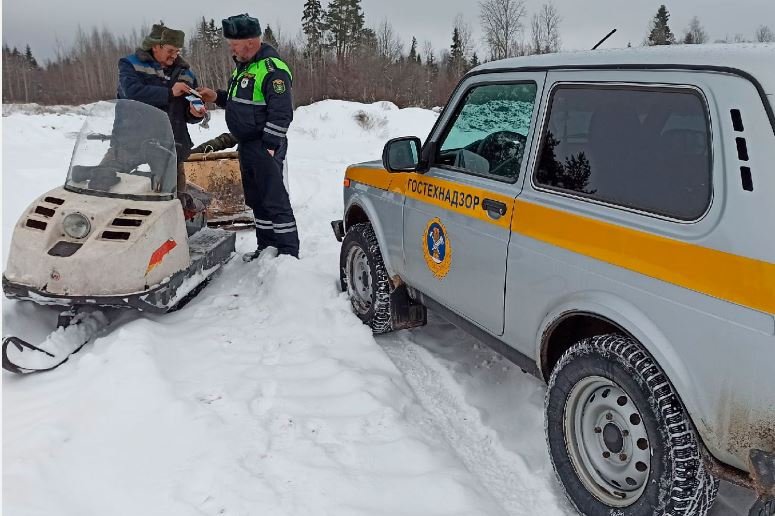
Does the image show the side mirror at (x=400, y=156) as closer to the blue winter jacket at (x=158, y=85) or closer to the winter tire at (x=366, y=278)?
the winter tire at (x=366, y=278)

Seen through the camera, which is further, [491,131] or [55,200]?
[55,200]

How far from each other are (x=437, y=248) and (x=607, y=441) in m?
1.49

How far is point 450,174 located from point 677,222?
160 centimetres

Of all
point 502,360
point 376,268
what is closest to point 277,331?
point 376,268

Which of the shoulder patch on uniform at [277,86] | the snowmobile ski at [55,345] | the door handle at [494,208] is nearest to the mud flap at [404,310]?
the door handle at [494,208]

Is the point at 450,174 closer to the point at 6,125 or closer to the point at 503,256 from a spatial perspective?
the point at 503,256

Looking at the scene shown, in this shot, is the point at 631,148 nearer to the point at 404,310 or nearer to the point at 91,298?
the point at 404,310

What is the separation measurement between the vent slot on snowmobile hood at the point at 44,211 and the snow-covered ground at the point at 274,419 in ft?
2.38

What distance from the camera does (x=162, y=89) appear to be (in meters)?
5.75

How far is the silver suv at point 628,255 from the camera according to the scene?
2.02 metres

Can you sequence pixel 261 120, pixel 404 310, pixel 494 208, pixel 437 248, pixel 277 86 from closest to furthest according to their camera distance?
pixel 494 208 < pixel 437 248 < pixel 404 310 < pixel 277 86 < pixel 261 120

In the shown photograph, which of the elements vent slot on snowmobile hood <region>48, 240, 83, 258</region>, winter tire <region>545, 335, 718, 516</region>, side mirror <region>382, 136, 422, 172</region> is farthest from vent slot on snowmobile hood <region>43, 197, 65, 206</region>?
winter tire <region>545, 335, 718, 516</region>

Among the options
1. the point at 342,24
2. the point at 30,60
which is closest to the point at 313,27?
the point at 342,24

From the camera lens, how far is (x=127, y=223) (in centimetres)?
446
